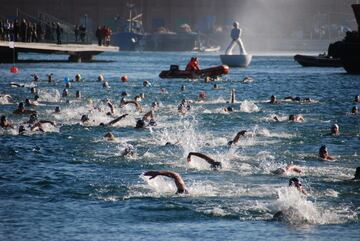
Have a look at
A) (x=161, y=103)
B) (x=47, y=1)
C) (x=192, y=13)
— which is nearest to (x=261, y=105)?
(x=161, y=103)

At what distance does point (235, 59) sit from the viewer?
87.5 m

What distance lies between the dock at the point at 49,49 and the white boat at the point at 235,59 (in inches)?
466

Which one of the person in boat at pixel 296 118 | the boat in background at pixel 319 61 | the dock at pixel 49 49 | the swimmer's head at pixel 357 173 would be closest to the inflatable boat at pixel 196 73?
the dock at pixel 49 49

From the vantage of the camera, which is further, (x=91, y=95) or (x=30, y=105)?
(x=91, y=95)

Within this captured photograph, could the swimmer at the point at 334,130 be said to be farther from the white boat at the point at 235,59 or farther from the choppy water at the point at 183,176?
the white boat at the point at 235,59

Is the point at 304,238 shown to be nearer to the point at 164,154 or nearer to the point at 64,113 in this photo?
the point at 164,154

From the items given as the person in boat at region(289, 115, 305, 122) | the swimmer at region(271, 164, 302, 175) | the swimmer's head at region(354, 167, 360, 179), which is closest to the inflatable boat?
the person in boat at region(289, 115, 305, 122)

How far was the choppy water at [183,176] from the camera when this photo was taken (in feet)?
62.2

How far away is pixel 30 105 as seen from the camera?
148ft

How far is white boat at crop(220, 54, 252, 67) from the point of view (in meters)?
86.9

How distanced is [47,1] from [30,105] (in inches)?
4281

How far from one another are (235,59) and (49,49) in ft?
58.7

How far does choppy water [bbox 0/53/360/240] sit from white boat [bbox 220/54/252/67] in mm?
39450

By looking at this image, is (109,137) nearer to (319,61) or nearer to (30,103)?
(30,103)
